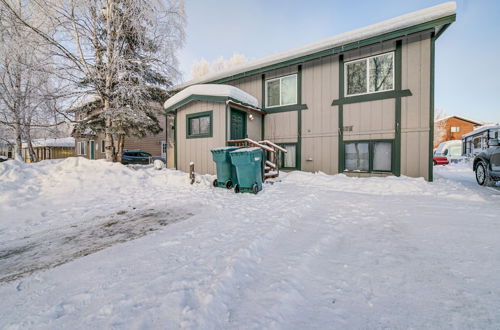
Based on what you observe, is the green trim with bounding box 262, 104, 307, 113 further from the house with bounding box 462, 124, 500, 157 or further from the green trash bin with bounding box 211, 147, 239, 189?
the house with bounding box 462, 124, 500, 157

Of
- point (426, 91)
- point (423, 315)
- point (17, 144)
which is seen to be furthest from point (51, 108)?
point (426, 91)

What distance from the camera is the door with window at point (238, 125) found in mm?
8375

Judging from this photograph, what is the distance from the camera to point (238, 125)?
28.9 ft

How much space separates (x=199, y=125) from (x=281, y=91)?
4.36m

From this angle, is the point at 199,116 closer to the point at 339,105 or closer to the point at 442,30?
the point at 339,105

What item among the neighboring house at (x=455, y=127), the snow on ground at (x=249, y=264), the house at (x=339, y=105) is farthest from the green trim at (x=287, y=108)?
the neighboring house at (x=455, y=127)

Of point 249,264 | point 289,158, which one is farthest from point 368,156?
point 249,264

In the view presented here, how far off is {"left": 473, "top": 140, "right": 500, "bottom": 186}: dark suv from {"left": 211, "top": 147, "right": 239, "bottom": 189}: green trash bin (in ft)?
25.3

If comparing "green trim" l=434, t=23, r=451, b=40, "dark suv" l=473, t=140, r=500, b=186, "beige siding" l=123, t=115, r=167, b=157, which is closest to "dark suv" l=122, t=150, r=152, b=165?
"beige siding" l=123, t=115, r=167, b=157

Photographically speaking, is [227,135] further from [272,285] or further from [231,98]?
[272,285]

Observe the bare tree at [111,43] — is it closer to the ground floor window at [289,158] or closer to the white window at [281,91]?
the white window at [281,91]

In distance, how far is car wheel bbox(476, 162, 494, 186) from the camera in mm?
6352

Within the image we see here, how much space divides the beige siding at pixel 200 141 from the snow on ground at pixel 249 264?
382 centimetres

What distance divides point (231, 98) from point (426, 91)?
6.90 meters
